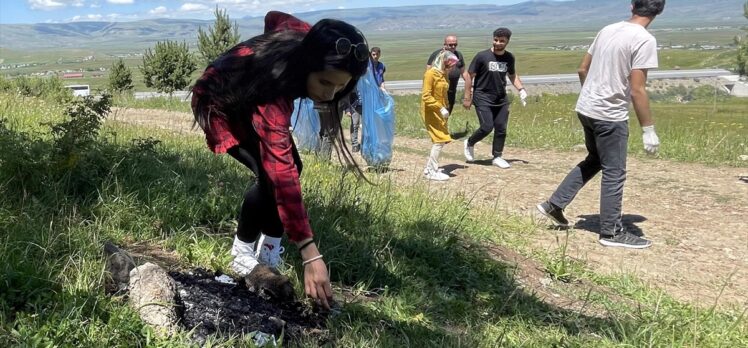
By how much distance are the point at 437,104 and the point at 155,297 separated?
545 cm

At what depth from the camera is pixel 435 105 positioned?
7500 mm

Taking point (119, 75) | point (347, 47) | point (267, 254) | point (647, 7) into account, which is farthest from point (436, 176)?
point (119, 75)

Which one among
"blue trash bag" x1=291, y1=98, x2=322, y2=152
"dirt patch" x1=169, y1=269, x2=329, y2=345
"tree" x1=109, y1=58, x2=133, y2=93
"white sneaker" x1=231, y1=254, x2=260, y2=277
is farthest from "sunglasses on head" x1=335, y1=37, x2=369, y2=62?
"tree" x1=109, y1=58, x2=133, y2=93

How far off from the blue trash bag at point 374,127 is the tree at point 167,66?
26.9m

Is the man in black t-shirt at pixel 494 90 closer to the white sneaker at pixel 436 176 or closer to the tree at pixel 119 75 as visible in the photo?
the white sneaker at pixel 436 176

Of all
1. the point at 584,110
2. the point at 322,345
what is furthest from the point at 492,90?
the point at 322,345

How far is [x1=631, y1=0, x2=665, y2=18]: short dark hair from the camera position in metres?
4.76

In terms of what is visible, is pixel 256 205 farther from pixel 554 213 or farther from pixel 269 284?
pixel 554 213

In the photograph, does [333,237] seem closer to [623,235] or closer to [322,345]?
[322,345]

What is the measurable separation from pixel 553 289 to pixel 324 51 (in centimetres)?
249

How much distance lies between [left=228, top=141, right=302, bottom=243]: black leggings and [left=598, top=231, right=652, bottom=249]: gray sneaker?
3.00 metres

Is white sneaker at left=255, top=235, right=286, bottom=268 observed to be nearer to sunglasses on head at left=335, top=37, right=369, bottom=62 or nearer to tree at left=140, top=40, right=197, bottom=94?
sunglasses on head at left=335, top=37, right=369, bottom=62

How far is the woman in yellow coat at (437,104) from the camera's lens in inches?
293

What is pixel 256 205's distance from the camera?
309 centimetres
